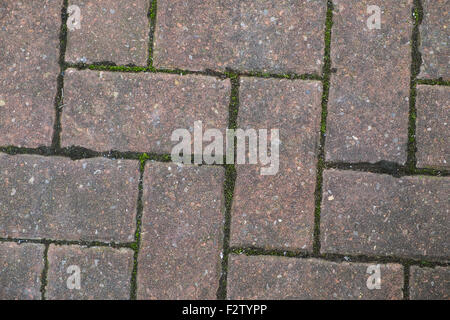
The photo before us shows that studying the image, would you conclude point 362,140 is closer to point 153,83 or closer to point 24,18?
point 153,83

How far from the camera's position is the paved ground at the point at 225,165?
1.95m

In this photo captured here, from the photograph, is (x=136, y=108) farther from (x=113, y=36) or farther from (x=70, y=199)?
(x=70, y=199)

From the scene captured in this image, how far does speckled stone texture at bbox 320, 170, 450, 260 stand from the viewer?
1.95 metres

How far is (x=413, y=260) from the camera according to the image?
1953 millimetres

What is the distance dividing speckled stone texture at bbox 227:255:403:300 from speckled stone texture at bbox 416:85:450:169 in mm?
597

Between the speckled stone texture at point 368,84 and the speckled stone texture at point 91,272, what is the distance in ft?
4.07

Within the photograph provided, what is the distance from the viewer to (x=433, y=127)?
196 centimetres

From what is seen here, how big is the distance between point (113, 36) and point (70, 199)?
0.90m

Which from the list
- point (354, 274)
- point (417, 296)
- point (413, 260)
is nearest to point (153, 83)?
point (354, 274)

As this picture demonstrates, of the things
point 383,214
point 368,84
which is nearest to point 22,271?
point 383,214

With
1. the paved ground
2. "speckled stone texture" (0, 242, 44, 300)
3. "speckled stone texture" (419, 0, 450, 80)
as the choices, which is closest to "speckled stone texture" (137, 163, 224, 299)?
the paved ground

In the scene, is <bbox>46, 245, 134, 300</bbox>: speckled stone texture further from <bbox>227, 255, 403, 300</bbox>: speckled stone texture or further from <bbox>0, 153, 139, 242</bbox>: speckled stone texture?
<bbox>227, 255, 403, 300</bbox>: speckled stone texture

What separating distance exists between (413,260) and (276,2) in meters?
1.55
